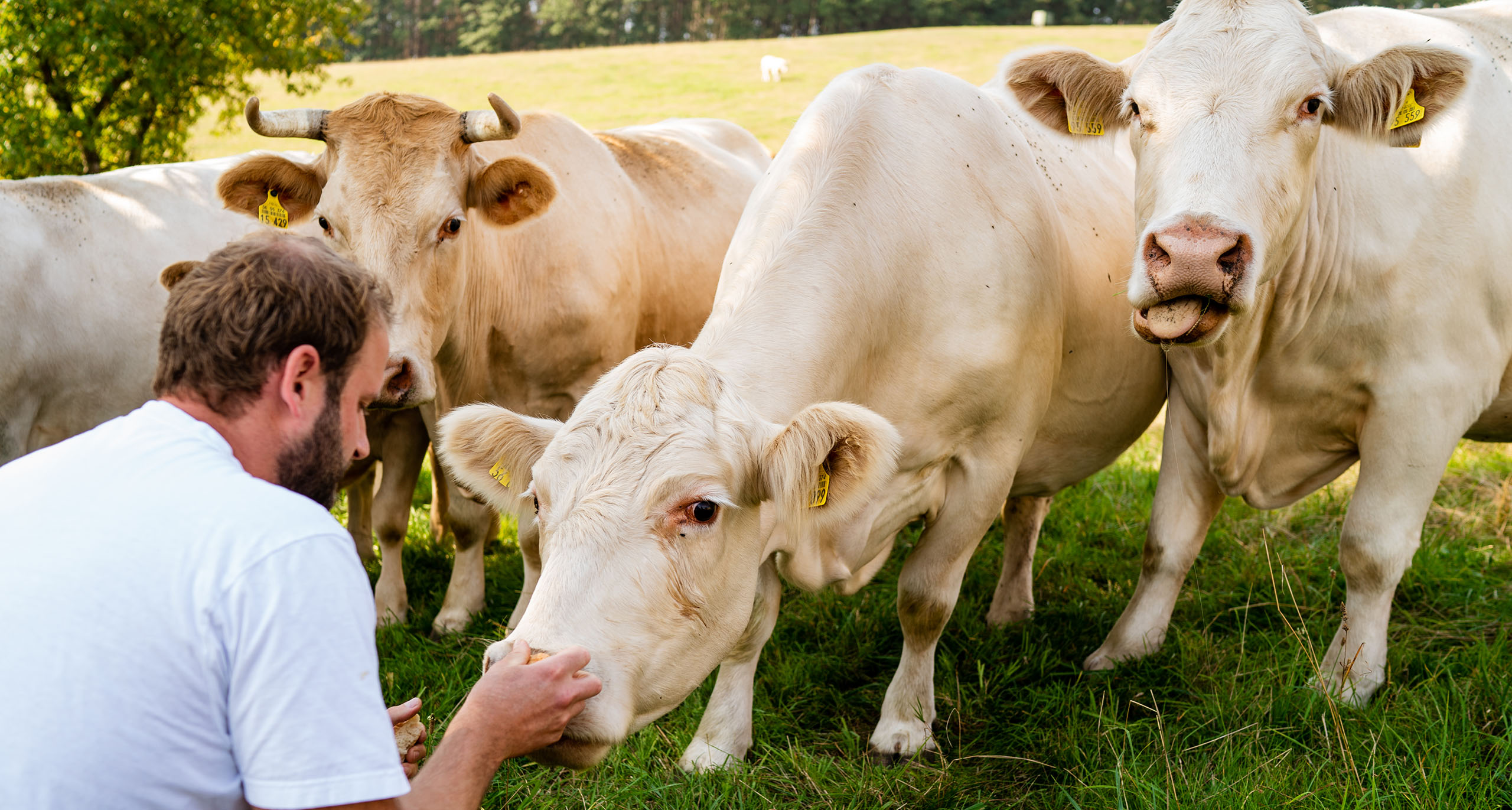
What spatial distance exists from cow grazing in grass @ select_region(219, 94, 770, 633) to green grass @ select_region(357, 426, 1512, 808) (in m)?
1.06

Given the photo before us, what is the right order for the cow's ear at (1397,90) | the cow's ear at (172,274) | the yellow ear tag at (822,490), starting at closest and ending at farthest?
the yellow ear tag at (822,490) → the cow's ear at (1397,90) → the cow's ear at (172,274)

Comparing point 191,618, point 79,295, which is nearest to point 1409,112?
point 191,618

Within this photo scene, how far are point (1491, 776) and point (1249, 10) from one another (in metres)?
2.47

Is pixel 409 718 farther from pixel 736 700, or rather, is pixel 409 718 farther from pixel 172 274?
pixel 172 274

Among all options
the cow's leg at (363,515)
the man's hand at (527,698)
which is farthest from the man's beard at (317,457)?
the cow's leg at (363,515)

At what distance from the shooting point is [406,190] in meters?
4.41

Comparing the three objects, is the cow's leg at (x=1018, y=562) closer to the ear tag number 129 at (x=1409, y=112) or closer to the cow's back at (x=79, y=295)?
the ear tag number 129 at (x=1409, y=112)

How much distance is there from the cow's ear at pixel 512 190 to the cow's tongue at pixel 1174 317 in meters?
2.58

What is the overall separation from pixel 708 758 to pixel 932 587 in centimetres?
102

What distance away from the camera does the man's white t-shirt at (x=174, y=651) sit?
1692 mm

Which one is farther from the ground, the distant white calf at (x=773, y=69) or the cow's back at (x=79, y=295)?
the cow's back at (x=79, y=295)

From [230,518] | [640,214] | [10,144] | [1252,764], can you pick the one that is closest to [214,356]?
[230,518]

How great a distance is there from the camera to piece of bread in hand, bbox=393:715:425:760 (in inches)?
99.4

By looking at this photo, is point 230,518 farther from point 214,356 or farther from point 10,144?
point 10,144
